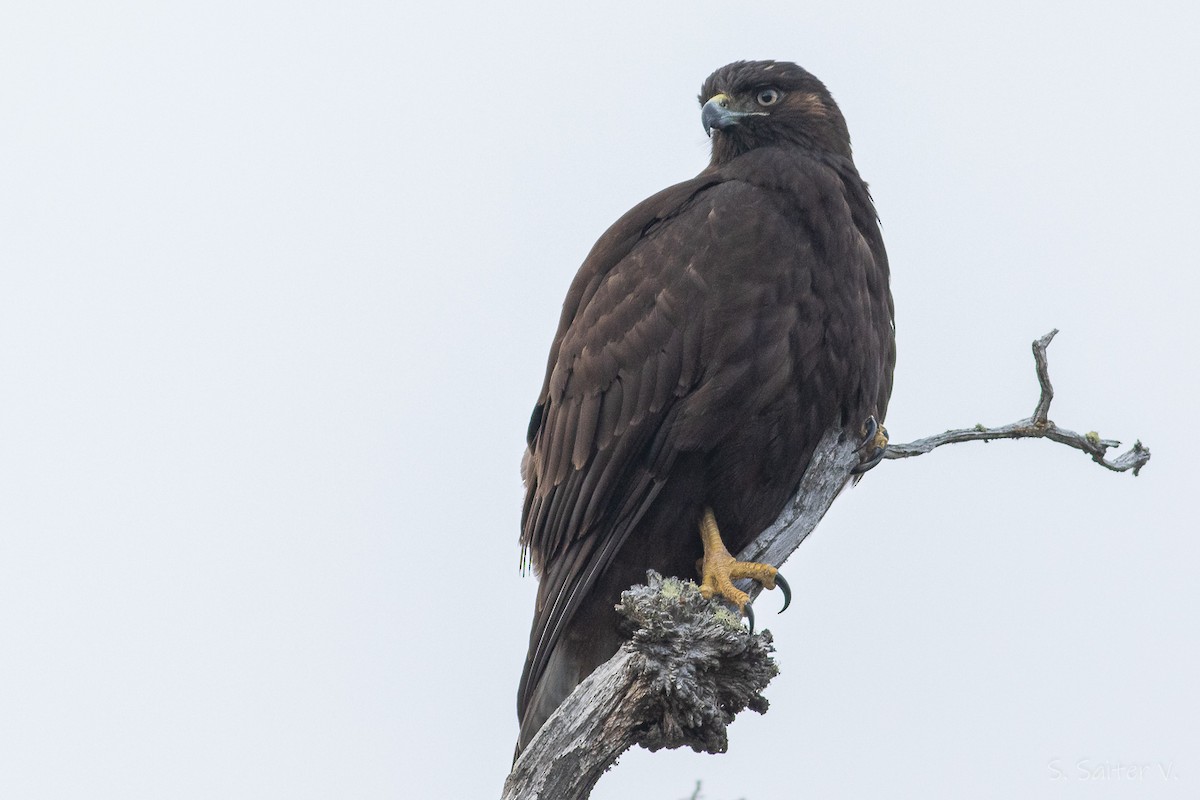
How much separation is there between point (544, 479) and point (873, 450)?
4.36 feet

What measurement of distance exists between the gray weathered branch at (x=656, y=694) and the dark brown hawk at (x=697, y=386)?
56 centimetres

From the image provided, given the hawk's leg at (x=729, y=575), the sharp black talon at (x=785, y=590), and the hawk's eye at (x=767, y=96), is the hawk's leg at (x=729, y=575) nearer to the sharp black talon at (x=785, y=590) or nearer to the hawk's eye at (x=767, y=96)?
the sharp black talon at (x=785, y=590)

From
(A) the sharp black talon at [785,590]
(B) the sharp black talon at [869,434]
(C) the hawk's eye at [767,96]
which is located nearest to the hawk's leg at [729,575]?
(A) the sharp black talon at [785,590]

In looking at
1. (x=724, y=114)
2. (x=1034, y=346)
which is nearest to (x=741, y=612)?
(x=1034, y=346)

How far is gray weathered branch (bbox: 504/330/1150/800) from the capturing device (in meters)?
4.41

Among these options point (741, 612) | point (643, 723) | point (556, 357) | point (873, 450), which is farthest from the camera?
point (556, 357)

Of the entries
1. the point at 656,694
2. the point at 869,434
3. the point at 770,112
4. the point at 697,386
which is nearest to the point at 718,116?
the point at 770,112

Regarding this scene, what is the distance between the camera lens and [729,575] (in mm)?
5395

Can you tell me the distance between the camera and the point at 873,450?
222 inches

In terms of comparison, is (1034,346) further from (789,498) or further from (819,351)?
(789,498)

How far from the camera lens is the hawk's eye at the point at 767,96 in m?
6.48

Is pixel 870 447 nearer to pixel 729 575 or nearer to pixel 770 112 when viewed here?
pixel 729 575

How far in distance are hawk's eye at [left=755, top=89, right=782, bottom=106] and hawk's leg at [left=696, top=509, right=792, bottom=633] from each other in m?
2.06

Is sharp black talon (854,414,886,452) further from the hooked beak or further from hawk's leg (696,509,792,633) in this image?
the hooked beak
